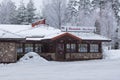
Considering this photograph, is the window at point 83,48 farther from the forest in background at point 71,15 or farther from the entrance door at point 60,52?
the forest in background at point 71,15

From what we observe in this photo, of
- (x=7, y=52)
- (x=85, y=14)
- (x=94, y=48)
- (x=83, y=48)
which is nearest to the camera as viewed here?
(x=7, y=52)

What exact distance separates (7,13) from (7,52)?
38.7 metres

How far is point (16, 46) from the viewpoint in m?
40.5

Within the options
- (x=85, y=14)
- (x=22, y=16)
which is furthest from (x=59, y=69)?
(x=85, y=14)

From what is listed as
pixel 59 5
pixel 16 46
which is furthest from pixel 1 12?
pixel 16 46

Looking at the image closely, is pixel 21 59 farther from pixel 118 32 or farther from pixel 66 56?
pixel 118 32

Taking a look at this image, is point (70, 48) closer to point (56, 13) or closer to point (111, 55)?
point (111, 55)

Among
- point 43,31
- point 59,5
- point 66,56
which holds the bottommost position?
point 66,56

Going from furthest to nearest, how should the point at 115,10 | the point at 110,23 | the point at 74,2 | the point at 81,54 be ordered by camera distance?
the point at 74,2 → the point at 115,10 → the point at 110,23 → the point at 81,54

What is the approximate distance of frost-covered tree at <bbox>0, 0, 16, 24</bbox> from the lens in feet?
232

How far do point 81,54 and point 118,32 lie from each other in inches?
970

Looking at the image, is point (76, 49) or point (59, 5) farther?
point (59, 5)

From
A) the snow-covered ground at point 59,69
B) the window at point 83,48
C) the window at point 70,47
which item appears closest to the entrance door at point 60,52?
the window at point 70,47

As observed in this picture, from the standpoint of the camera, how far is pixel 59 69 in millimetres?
27312
